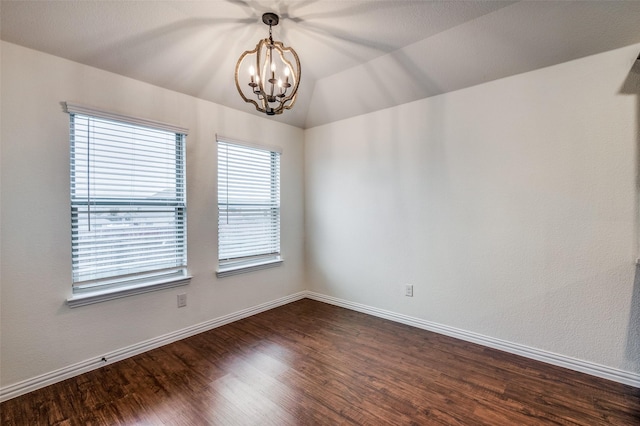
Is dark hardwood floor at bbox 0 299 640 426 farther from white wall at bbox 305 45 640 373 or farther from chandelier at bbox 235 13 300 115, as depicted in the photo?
chandelier at bbox 235 13 300 115

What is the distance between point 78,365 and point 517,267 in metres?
3.69

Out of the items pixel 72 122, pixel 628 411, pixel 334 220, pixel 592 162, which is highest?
pixel 72 122

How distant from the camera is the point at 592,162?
2.19m

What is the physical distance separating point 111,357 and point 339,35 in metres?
3.29

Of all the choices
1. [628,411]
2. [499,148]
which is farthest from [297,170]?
[628,411]

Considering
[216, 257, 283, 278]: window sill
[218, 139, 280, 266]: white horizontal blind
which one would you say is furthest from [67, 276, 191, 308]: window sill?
[218, 139, 280, 266]: white horizontal blind

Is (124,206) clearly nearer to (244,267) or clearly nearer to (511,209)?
(244,267)

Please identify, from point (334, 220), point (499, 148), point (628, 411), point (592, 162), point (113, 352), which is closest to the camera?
point (628, 411)

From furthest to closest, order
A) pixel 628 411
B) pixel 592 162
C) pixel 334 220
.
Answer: pixel 334 220
pixel 592 162
pixel 628 411

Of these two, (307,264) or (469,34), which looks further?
(307,264)

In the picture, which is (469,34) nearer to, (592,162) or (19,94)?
(592,162)

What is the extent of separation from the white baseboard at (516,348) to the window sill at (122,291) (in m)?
2.06

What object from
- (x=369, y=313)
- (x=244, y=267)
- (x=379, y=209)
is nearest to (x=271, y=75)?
(x=379, y=209)

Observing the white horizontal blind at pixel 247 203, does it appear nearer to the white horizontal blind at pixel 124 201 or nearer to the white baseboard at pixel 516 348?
the white horizontal blind at pixel 124 201
